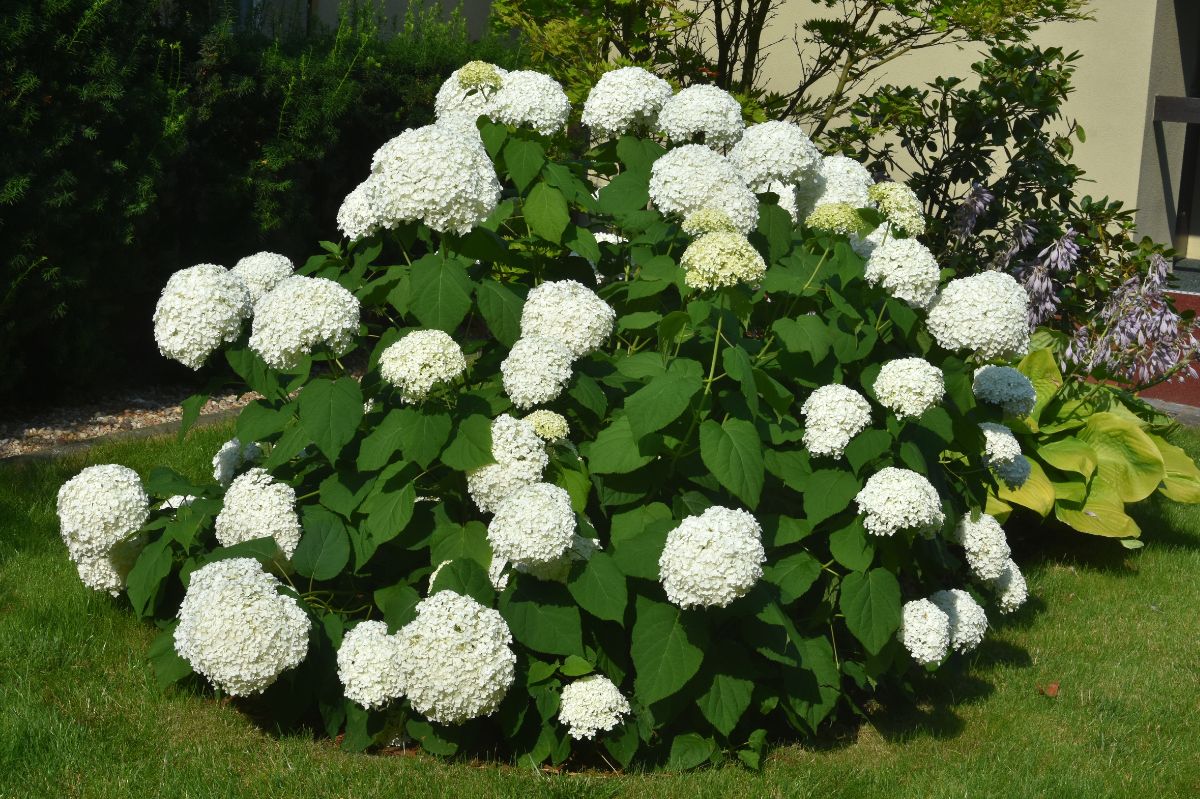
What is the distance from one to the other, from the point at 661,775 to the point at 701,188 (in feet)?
5.37

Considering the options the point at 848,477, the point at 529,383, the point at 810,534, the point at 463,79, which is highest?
the point at 463,79

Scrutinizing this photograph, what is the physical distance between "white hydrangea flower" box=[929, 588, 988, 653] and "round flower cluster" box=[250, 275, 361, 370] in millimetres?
1924

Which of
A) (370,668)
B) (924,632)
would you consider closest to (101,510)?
(370,668)

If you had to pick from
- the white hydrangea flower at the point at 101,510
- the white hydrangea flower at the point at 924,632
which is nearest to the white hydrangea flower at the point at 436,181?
the white hydrangea flower at the point at 101,510

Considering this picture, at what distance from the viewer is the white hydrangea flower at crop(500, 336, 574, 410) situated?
3.28m

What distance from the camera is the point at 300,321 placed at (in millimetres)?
3227

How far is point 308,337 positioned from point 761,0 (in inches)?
187

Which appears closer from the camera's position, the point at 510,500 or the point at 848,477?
the point at 510,500

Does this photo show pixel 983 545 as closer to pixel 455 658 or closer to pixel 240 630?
pixel 455 658

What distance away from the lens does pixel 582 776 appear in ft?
10.8

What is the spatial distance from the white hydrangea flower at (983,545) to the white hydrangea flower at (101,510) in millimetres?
2568

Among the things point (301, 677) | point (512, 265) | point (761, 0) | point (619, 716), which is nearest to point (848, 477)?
point (619, 716)

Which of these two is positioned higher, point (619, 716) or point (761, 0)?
point (761, 0)

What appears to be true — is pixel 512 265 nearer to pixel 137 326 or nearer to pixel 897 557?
pixel 897 557
